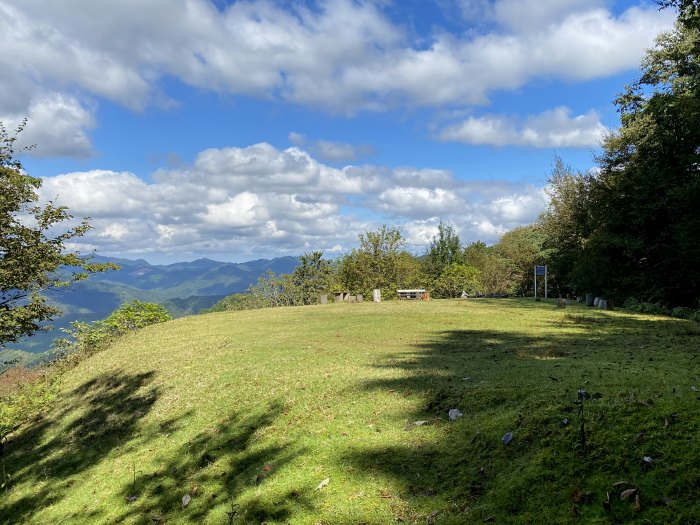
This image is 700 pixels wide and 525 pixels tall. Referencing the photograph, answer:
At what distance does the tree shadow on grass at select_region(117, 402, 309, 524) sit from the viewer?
5422 millimetres

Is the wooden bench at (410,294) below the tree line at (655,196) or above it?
below

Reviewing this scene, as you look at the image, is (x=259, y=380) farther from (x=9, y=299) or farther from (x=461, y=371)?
(x=9, y=299)

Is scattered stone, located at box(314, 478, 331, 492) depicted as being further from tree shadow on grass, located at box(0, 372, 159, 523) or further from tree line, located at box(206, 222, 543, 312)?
tree line, located at box(206, 222, 543, 312)

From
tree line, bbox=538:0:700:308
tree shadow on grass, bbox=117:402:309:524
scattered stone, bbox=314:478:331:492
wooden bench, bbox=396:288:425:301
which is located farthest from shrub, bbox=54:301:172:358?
tree line, bbox=538:0:700:308

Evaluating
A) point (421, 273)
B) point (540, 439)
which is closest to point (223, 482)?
point (540, 439)

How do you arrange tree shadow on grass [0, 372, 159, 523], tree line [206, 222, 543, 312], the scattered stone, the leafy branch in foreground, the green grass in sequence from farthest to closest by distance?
tree line [206, 222, 543, 312] → the leafy branch in foreground → tree shadow on grass [0, 372, 159, 523] → the scattered stone → the green grass

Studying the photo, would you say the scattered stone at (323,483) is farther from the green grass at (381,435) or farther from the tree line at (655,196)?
the tree line at (655,196)

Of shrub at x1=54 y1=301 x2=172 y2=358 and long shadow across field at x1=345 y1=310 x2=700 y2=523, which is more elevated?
long shadow across field at x1=345 y1=310 x2=700 y2=523

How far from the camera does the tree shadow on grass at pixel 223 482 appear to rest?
542 centimetres

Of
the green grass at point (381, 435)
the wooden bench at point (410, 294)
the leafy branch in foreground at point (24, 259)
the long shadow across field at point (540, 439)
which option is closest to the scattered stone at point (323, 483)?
the green grass at point (381, 435)

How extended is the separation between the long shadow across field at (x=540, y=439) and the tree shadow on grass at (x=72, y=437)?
620 cm

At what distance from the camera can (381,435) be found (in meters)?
6.29

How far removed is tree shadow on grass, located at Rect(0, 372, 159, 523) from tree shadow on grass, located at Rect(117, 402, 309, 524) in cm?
241

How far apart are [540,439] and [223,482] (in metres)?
4.39
